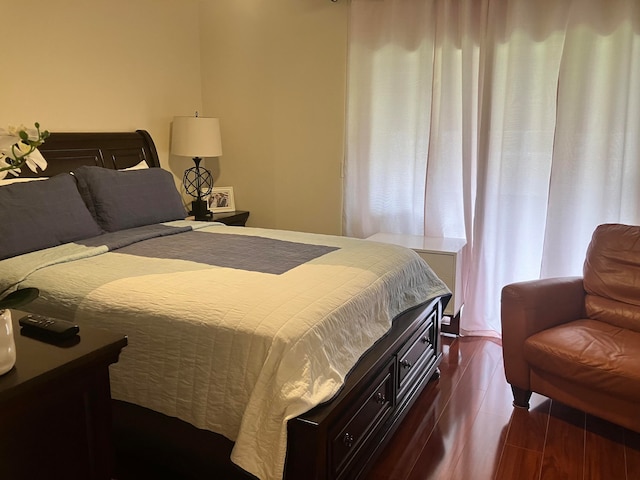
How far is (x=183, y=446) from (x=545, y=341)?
1.65m

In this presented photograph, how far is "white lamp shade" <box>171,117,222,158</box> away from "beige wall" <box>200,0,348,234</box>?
398 millimetres

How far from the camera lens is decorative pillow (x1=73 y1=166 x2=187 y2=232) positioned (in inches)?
117

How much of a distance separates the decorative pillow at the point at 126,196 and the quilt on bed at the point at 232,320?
502 mm

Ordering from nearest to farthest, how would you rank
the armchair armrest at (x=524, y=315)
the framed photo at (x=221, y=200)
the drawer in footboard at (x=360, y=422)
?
the drawer in footboard at (x=360, y=422)
the armchair armrest at (x=524, y=315)
the framed photo at (x=221, y=200)

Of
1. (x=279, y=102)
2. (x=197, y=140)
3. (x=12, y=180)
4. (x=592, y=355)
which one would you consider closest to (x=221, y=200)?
(x=197, y=140)

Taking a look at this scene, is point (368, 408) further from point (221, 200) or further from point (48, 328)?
point (221, 200)

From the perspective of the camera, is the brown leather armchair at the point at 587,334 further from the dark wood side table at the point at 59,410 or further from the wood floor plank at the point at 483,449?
the dark wood side table at the point at 59,410

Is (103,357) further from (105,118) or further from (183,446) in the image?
(105,118)

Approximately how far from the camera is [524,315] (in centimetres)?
256

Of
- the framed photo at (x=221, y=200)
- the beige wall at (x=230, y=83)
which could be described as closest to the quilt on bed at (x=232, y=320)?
the beige wall at (x=230, y=83)

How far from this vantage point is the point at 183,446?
1.90m

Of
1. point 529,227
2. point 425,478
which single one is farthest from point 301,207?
point 425,478

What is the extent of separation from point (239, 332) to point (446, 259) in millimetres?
1898

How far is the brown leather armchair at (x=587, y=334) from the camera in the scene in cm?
227
